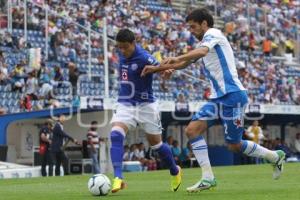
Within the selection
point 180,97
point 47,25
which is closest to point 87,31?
point 47,25

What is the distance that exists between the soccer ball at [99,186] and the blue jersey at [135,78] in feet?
4.81

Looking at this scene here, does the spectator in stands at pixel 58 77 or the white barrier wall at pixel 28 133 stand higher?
the spectator in stands at pixel 58 77

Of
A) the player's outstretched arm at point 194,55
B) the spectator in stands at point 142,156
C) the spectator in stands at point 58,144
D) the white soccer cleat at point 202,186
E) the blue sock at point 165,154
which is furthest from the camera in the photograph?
the spectator in stands at point 142,156

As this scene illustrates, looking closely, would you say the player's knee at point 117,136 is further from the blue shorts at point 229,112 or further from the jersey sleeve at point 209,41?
the jersey sleeve at point 209,41

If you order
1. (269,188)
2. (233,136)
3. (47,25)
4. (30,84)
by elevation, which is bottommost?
(269,188)

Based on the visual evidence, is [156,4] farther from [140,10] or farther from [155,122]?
[155,122]

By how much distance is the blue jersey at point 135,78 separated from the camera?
1273cm

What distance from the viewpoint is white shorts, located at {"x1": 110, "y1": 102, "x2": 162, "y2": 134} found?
1284 centimetres

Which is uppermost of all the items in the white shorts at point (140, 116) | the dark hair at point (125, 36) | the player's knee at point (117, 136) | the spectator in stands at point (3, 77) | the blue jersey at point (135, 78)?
the spectator in stands at point (3, 77)

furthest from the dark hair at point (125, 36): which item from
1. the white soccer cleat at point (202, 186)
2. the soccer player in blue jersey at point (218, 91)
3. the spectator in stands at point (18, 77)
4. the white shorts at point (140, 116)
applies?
the spectator in stands at point (18, 77)

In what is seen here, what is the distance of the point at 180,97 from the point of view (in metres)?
33.2

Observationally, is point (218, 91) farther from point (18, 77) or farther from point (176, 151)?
point (176, 151)

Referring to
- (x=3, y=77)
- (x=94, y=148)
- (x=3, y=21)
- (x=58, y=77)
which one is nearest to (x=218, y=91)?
(x=94, y=148)

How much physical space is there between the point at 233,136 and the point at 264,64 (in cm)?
3059
